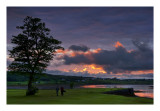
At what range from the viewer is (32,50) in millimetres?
49344

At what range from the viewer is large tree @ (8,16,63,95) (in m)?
48.5

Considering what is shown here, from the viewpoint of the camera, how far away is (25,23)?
4944 centimetres

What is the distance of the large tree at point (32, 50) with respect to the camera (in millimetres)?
48500
